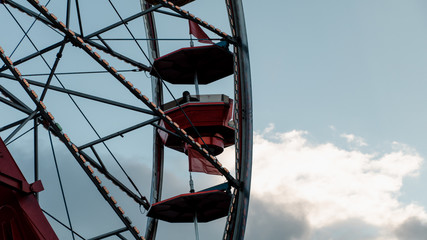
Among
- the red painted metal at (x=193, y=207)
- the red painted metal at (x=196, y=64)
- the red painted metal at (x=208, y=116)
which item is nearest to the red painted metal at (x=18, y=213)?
the red painted metal at (x=193, y=207)

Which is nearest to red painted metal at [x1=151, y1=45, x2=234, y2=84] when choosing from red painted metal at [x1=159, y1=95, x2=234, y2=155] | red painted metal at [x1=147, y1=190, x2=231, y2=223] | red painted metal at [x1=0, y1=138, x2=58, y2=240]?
red painted metal at [x1=159, y1=95, x2=234, y2=155]

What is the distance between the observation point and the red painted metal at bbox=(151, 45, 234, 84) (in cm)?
2205

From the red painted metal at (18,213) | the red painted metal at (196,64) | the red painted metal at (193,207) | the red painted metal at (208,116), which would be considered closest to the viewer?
the red painted metal at (18,213)

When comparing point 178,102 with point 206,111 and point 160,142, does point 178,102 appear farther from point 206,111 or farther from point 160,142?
point 160,142

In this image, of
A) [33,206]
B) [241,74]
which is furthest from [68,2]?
[33,206]

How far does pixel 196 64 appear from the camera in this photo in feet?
74.9

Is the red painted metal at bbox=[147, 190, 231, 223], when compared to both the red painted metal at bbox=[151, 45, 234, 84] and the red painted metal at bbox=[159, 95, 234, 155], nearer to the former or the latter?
the red painted metal at bbox=[159, 95, 234, 155]

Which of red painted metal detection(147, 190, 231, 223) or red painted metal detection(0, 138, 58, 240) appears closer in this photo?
red painted metal detection(0, 138, 58, 240)

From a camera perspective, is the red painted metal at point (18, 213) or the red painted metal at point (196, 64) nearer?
the red painted metal at point (18, 213)

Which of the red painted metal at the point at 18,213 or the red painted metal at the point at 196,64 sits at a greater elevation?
the red painted metal at the point at 196,64

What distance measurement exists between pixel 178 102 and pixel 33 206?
9.14m

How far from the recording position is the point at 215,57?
73.2 ft

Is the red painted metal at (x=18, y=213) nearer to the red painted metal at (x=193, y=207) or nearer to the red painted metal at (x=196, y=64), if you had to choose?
the red painted metal at (x=193, y=207)

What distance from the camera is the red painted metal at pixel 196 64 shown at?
22.0 metres
